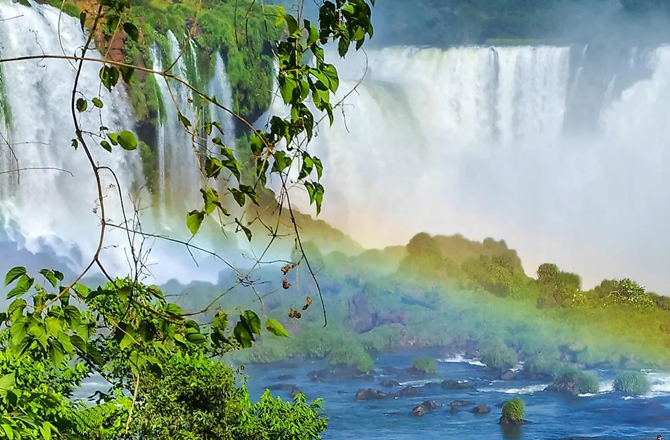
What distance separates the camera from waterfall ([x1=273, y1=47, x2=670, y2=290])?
243 inches

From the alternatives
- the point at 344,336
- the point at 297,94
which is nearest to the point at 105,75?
the point at 297,94

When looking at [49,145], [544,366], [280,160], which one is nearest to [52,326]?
[280,160]

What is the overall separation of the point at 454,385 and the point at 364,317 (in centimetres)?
73

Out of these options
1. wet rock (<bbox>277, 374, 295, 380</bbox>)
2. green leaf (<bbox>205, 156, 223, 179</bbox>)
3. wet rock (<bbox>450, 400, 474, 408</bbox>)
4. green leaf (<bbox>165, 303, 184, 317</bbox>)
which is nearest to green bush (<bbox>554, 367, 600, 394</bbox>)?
wet rock (<bbox>450, 400, 474, 408</bbox>)

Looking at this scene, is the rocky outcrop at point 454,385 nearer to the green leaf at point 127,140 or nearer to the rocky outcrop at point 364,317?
the rocky outcrop at point 364,317

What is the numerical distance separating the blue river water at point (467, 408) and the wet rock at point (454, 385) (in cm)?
3

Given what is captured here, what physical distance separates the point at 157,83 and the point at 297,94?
5144 mm

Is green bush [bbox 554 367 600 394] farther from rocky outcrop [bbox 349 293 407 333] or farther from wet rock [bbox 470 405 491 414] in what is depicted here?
rocky outcrop [bbox 349 293 407 333]

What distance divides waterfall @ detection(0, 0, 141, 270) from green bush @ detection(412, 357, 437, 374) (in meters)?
2.06

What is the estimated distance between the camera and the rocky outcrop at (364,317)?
5938 mm

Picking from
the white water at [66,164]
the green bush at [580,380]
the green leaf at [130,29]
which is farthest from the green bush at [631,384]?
the green leaf at [130,29]

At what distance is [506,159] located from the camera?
6.30m

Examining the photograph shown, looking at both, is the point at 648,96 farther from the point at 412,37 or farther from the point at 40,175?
the point at 40,175

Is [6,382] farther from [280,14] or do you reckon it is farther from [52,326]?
[280,14]
